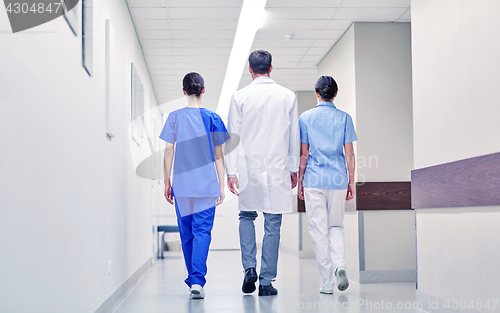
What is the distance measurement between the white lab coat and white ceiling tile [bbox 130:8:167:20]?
173cm

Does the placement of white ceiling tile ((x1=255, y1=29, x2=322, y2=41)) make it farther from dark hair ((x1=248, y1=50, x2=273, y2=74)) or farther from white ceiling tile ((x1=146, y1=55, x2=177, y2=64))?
dark hair ((x1=248, y1=50, x2=273, y2=74))

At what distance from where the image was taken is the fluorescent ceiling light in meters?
4.76

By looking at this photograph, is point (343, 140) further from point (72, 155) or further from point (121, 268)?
point (72, 155)

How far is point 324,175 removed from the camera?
3572 millimetres

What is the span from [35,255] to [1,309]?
0.32 m

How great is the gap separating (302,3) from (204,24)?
1.10 m

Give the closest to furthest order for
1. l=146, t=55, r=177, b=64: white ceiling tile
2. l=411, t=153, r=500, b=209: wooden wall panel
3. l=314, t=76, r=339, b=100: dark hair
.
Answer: l=411, t=153, r=500, b=209: wooden wall panel → l=314, t=76, r=339, b=100: dark hair → l=146, t=55, r=177, b=64: white ceiling tile

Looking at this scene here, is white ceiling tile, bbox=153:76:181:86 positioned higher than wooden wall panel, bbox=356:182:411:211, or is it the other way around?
white ceiling tile, bbox=153:76:181:86

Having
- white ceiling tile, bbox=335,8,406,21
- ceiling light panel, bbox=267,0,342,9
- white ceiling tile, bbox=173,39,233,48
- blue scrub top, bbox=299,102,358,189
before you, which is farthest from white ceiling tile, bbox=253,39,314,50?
blue scrub top, bbox=299,102,358,189

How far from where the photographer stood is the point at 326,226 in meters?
3.59

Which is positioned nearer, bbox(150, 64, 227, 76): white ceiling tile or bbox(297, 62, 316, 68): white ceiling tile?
bbox(297, 62, 316, 68): white ceiling tile

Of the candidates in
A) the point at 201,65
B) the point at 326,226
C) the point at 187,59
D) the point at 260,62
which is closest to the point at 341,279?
the point at 326,226

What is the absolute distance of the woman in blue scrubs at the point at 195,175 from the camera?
3404 millimetres

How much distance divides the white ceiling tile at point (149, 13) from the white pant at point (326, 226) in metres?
2.38
